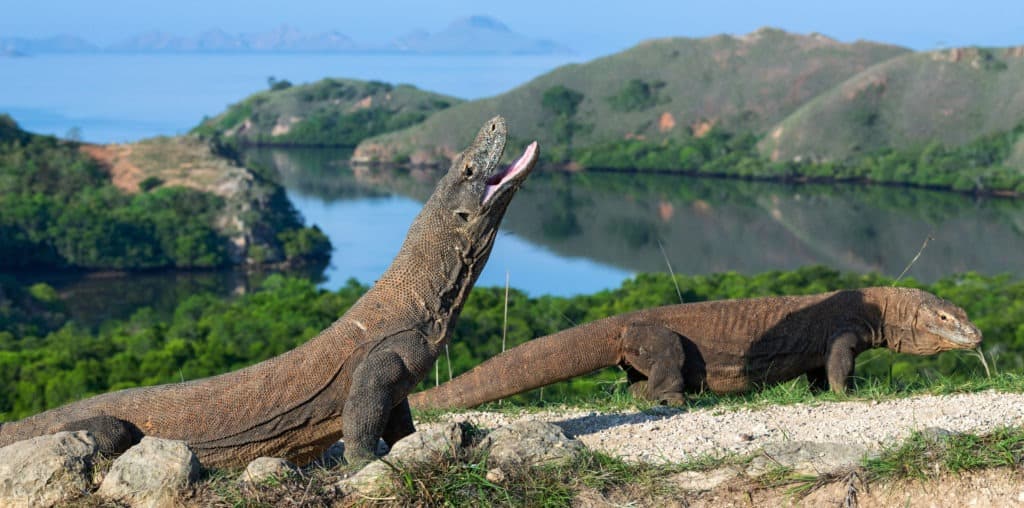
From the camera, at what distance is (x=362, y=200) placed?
99.2 m

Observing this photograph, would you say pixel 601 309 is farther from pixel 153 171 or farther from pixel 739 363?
pixel 153 171

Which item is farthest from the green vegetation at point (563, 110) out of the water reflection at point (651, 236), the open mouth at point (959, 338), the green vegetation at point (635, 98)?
the open mouth at point (959, 338)

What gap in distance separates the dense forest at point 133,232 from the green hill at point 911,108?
47524 mm

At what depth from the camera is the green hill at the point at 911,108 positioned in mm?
105188

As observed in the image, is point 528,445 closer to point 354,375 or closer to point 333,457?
point 354,375

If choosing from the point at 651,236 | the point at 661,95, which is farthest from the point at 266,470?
the point at 661,95

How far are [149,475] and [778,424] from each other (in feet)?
11.5

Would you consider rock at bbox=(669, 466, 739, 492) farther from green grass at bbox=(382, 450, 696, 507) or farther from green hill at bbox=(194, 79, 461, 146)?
green hill at bbox=(194, 79, 461, 146)

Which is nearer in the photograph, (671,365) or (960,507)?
(960,507)

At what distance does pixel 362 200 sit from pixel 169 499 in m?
94.2

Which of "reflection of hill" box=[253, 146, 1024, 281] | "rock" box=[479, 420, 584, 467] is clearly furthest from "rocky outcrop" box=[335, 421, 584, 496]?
"reflection of hill" box=[253, 146, 1024, 281]

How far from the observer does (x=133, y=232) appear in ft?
258

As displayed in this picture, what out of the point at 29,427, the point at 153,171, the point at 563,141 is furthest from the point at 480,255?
the point at 563,141

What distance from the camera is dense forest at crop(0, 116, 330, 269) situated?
76.6 metres
